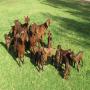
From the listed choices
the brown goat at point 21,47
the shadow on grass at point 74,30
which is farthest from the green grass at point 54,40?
the brown goat at point 21,47

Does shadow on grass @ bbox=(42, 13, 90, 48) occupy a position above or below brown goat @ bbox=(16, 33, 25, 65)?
below

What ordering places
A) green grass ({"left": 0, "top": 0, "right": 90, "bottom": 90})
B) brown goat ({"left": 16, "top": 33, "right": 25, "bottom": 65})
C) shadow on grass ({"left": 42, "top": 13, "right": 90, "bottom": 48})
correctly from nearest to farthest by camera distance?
green grass ({"left": 0, "top": 0, "right": 90, "bottom": 90}) → brown goat ({"left": 16, "top": 33, "right": 25, "bottom": 65}) → shadow on grass ({"left": 42, "top": 13, "right": 90, "bottom": 48})

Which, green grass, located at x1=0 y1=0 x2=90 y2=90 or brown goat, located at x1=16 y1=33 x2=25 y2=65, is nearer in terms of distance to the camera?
green grass, located at x1=0 y1=0 x2=90 y2=90

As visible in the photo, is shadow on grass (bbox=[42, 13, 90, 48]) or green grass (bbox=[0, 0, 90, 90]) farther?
shadow on grass (bbox=[42, 13, 90, 48])

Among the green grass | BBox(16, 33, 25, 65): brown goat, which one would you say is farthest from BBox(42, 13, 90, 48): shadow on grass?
BBox(16, 33, 25, 65): brown goat

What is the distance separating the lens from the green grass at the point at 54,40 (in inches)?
342

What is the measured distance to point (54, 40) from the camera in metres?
11.6

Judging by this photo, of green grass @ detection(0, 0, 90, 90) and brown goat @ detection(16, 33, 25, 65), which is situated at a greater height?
brown goat @ detection(16, 33, 25, 65)

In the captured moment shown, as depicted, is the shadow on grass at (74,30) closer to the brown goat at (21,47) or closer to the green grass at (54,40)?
the green grass at (54,40)

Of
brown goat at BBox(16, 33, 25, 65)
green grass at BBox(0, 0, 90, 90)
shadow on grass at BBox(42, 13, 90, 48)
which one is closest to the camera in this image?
→ green grass at BBox(0, 0, 90, 90)

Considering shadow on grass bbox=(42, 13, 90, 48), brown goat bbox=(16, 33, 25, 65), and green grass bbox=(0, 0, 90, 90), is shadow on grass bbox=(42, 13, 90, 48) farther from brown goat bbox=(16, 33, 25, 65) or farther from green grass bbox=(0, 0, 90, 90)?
brown goat bbox=(16, 33, 25, 65)

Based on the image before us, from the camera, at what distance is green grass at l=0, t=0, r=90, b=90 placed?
8694mm

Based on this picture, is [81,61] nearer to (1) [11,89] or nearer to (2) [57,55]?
(2) [57,55]

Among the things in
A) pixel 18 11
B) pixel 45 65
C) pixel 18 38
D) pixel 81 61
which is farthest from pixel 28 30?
pixel 18 11
